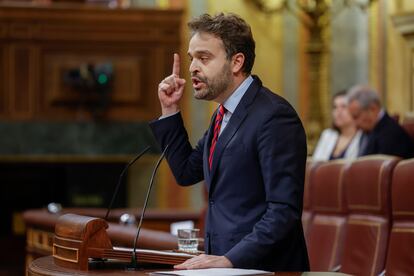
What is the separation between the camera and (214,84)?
290 centimetres

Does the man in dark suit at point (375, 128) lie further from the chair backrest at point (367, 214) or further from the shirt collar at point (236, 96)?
the shirt collar at point (236, 96)

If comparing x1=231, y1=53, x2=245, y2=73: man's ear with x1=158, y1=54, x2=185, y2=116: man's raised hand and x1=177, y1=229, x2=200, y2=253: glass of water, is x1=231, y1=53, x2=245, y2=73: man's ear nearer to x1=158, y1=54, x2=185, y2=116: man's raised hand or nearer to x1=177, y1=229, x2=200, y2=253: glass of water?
x1=158, y1=54, x2=185, y2=116: man's raised hand

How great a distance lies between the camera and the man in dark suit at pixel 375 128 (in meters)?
5.97

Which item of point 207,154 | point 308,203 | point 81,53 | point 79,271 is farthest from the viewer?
point 81,53

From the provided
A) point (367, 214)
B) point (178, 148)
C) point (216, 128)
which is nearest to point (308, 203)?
point (367, 214)

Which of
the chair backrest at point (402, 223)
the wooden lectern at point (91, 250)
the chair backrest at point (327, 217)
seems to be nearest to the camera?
the wooden lectern at point (91, 250)

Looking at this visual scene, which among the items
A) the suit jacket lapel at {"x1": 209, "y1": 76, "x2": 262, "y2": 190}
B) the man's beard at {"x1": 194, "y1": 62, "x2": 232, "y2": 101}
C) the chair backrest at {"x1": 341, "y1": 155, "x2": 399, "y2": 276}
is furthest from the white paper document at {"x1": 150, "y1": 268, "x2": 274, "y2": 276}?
the chair backrest at {"x1": 341, "y1": 155, "x2": 399, "y2": 276}

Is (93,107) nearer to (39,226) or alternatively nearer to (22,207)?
(22,207)

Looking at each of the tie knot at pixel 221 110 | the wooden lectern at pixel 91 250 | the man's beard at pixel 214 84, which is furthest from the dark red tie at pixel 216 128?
the wooden lectern at pixel 91 250

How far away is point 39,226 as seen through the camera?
663 centimetres

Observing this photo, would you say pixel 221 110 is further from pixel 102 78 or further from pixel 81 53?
pixel 81 53

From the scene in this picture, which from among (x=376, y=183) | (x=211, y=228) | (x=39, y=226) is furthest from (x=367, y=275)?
(x=39, y=226)

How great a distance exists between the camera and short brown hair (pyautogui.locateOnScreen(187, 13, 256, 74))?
290 cm

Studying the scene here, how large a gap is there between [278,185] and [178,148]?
0.47 meters
